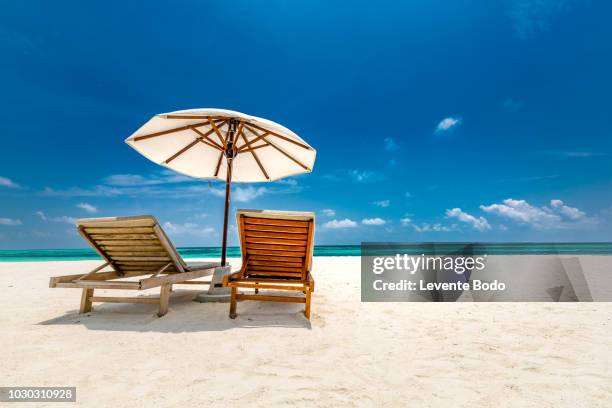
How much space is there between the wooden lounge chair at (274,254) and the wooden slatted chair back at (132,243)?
944mm

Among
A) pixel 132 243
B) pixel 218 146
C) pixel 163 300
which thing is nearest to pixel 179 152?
pixel 218 146

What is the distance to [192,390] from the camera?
1973 millimetres

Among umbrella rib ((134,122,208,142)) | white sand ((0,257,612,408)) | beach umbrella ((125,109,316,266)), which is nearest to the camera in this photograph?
white sand ((0,257,612,408))

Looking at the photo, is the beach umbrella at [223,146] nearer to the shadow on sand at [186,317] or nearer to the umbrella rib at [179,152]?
the umbrella rib at [179,152]

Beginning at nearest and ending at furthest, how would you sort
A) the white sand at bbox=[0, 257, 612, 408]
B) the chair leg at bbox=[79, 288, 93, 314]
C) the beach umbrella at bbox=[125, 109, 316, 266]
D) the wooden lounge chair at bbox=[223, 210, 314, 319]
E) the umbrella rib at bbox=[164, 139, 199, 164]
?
1. the white sand at bbox=[0, 257, 612, 408]
2. the wooden lounge chair at bbox=[223, 210, 314, 319]
3. the chair leg at bbox=[79, 288, 93, 314]
4. the beach umbrella at bbox=[125, 109, 316, 266]
5. the umbrella rib at bbox=[164, 139, 199, 164]

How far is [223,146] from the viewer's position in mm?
4691

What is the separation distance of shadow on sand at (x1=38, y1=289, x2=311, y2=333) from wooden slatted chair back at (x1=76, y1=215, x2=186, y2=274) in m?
0.55

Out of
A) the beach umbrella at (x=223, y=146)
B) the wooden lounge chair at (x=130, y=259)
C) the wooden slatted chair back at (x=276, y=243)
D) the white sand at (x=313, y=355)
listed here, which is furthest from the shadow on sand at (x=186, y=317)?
the beach umbrella at (x=223, y=146)

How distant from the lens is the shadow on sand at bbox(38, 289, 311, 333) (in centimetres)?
330

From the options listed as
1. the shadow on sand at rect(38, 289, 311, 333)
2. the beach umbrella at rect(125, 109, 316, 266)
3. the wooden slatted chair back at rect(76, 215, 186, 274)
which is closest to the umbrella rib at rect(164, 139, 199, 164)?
the beach umbrella at rect(125, 109, 316, 266)

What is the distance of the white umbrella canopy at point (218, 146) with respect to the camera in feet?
14.8

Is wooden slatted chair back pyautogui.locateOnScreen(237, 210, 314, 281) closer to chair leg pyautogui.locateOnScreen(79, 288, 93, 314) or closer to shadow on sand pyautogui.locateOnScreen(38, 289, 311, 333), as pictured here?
shadow on sand pyautogui.locateOnScreen(38, 289, 311, 333)

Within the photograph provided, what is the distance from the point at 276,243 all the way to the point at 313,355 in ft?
4.91

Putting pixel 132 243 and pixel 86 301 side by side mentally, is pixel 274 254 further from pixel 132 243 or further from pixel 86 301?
pixel 86 301
